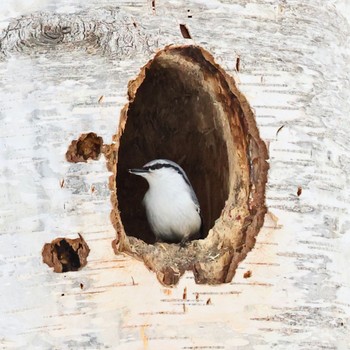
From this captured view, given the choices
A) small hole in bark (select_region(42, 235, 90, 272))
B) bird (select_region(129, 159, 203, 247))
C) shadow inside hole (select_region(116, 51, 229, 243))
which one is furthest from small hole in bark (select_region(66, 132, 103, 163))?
bird (select_region(129, 159, 203, 247))

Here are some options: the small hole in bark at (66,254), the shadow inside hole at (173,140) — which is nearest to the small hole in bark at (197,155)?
the shadow inside hole at (173,140)

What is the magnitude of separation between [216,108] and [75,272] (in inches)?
39.4

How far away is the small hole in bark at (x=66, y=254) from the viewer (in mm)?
2453

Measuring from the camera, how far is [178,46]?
270cm

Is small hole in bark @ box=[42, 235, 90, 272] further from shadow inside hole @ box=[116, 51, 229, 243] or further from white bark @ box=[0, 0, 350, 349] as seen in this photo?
shadow inside hole @ box=[116, 51, 229, 243]

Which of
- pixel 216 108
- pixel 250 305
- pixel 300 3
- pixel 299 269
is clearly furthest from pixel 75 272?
pixel 300 3

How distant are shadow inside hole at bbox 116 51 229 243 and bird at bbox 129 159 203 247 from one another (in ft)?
0.28

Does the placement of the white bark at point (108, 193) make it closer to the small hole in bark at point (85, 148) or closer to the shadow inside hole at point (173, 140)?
the small hole in bark at point (85, 148)

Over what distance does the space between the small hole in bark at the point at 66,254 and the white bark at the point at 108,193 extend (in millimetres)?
19

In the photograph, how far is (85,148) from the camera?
253cm

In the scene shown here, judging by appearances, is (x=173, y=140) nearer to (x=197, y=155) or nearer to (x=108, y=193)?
(x=197, y=155)

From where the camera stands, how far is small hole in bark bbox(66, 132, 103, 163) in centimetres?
250

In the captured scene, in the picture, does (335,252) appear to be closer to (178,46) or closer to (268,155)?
(268,155)

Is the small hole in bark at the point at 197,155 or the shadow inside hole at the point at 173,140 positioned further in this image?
the shadow inside hole at the point at 173,140
